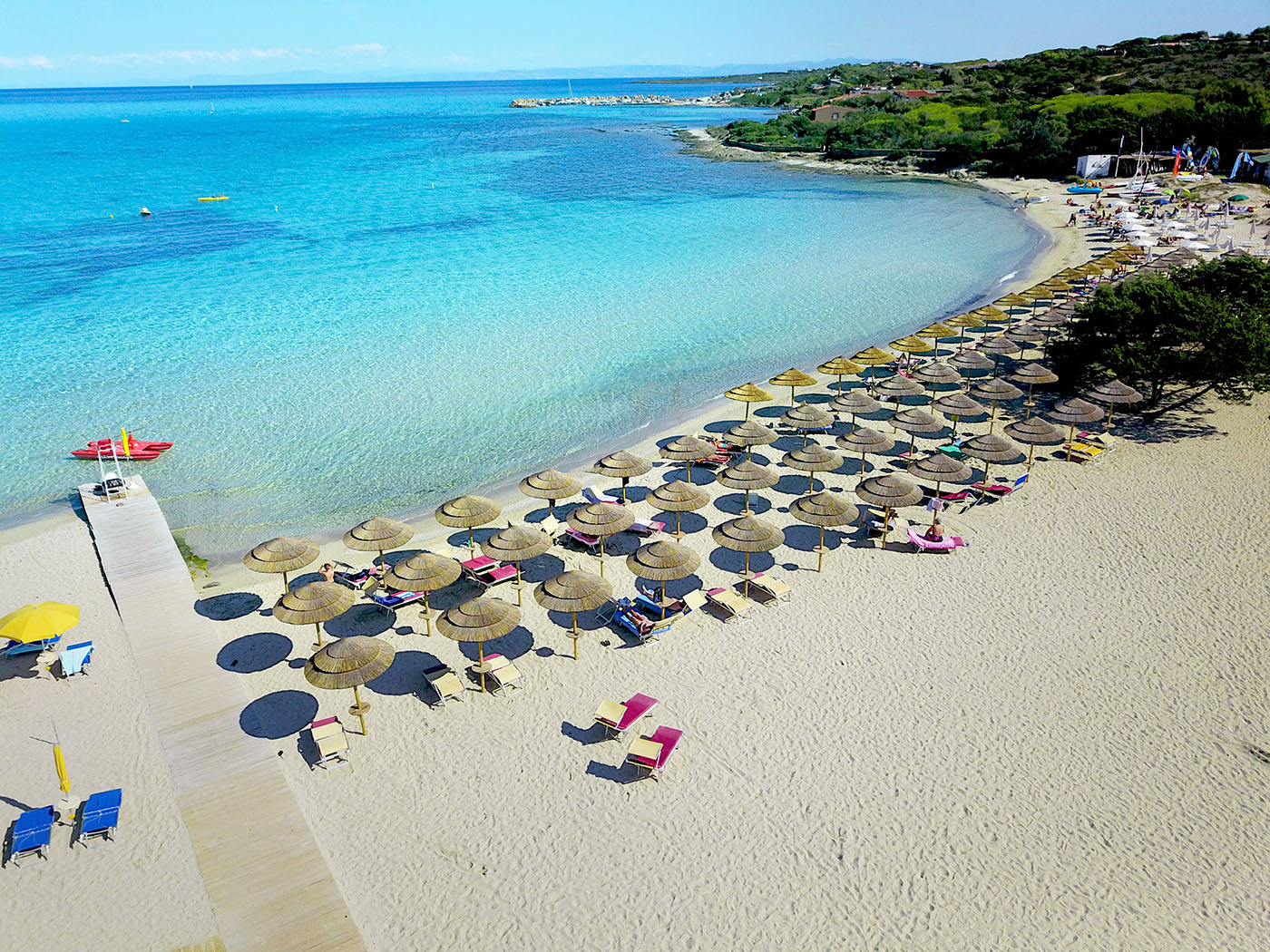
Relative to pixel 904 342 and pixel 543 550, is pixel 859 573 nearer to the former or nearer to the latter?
pixel 543 550

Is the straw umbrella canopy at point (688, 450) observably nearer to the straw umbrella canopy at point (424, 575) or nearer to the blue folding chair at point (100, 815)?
the straw umbrella canopy at point (424, 575)

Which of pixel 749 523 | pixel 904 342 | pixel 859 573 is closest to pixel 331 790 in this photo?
pixel 749 523

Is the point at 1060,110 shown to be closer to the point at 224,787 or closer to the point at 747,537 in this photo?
the point at 747,537

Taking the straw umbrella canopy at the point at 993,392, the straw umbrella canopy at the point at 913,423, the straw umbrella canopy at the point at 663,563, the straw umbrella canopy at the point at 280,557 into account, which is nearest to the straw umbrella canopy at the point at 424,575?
the straw umbrella canopy at the point at 280,557

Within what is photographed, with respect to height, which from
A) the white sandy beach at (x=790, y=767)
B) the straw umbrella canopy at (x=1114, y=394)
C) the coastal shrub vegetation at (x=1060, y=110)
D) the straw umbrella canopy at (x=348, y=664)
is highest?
the coastal shrub vegetation at (x=1060, y=110)

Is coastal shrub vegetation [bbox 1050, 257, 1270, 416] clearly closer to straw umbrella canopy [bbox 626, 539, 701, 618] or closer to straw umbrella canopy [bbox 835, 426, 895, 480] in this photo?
straw umbrella canopy [bbox 835, 426, 895, 480]

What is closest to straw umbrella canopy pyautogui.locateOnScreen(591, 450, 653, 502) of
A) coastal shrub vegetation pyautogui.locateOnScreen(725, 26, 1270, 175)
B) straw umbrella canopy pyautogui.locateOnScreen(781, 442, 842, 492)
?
straw umbrella canopy pyautogui.locateOnScreen(781, 442, 842, 492)
